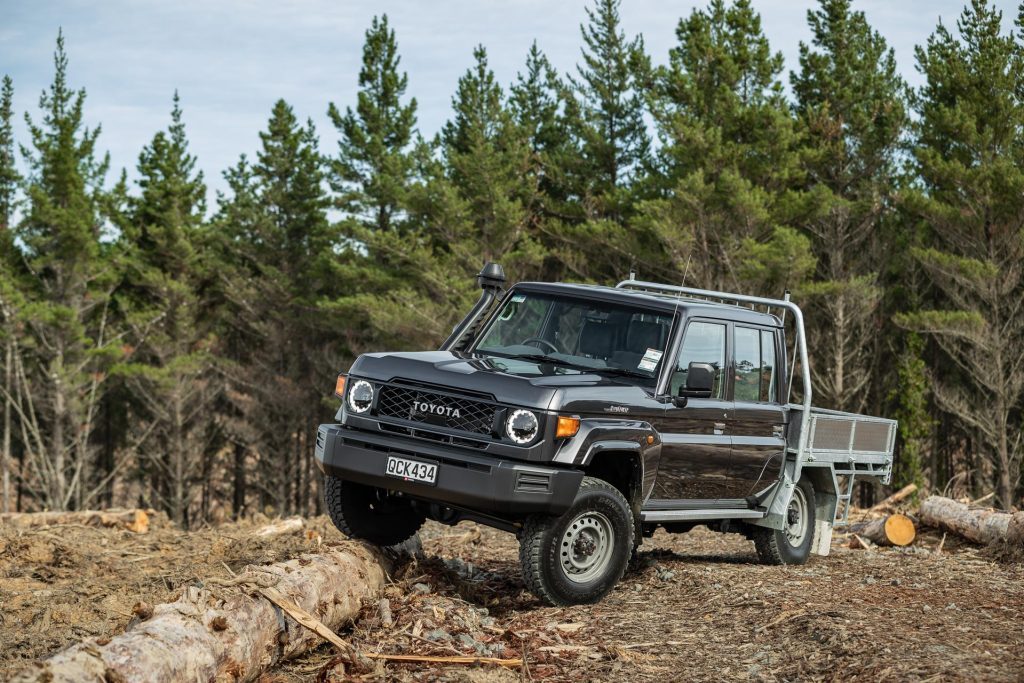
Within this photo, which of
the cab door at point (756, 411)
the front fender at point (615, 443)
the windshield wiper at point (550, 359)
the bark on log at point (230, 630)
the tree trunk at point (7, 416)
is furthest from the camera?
the tree trunk at point (7, 416)

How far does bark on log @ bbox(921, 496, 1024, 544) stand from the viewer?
12.7 m

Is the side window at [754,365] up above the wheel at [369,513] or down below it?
above

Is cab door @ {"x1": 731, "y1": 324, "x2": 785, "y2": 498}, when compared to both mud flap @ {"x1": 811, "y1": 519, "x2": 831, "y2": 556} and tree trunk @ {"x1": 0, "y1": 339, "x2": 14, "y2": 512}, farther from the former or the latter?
tree trunk @ {"x1": 0, "y1": 339, "x2": 14, "y2": 512}

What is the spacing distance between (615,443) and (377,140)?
37.7 meters

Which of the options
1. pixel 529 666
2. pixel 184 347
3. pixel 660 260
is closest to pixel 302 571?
pixel 529 666

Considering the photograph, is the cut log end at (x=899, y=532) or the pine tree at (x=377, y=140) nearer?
the cut log end at (x=899, y=532)

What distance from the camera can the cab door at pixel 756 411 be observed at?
950 cm

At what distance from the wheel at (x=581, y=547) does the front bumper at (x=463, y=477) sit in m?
0.23

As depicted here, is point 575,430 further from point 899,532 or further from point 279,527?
point 279,527

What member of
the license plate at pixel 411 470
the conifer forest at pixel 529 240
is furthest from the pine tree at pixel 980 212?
the license plate at pixel 411 470

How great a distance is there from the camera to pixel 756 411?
968cm

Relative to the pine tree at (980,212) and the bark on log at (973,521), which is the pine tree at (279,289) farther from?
the bark on log at (973,521)

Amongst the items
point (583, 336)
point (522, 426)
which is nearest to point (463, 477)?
point (522, 426)

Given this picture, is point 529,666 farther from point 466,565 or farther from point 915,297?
point 915,297
